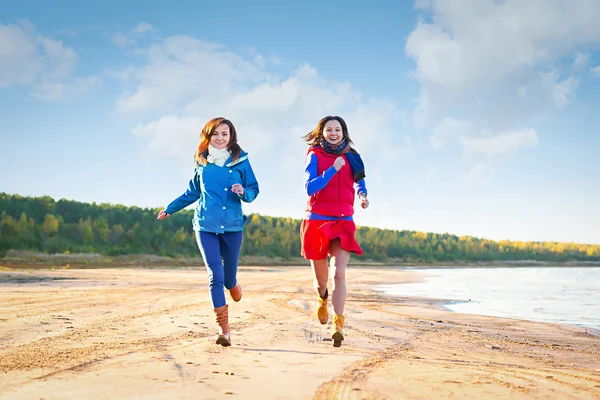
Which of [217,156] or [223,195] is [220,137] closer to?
[217,156]

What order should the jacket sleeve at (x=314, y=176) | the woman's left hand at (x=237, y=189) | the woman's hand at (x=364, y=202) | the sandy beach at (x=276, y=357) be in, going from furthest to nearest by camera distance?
the woman's hand at (x=364, y=202) → the jacket sleeve at (x=314, y=176) → the woman's left hand at (x=237, y=189) → the sandy beach at (x=276, y=357)

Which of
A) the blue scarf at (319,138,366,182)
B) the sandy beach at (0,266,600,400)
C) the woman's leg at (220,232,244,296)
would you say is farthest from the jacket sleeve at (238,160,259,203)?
the sandy beach at (0,266,600,400)

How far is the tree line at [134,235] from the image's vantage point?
33.7 metres

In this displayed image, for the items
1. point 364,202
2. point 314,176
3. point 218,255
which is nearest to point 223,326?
point 218,255

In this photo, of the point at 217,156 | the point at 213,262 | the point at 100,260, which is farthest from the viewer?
the point at 100,260

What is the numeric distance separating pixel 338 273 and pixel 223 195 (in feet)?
4.91

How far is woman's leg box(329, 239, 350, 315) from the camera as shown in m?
6.10

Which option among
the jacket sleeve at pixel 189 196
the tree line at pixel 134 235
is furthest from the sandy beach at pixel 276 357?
the tree line at pixel 134 235

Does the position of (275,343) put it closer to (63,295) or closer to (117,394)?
(117,394)

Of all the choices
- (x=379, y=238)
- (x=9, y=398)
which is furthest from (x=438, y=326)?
Answer: (x=379, y=238)

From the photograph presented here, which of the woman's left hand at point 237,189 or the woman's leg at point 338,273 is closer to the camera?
the woman's left hand at point 237,189

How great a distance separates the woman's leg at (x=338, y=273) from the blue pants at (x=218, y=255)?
105 cm

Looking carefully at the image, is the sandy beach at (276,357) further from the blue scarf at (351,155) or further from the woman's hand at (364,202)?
the blue scarf at (351,155)

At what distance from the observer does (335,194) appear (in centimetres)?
614
